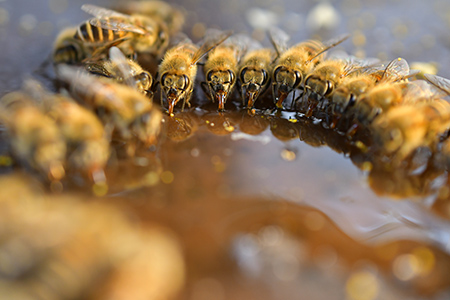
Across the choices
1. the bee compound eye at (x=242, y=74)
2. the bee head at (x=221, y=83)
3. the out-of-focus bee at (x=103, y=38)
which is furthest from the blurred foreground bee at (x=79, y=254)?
the out-of-focus bee at (x=103, y=38)

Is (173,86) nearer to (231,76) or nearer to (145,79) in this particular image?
(145,79)

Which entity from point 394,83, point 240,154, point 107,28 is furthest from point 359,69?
point 107,28

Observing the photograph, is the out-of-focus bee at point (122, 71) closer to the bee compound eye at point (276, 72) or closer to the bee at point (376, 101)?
the bee compound eye at point (276, 72)

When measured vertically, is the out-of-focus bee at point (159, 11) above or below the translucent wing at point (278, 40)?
above

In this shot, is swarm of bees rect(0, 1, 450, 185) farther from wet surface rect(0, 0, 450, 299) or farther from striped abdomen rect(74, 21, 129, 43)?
wet surface rect(0, 0, 450, 299)

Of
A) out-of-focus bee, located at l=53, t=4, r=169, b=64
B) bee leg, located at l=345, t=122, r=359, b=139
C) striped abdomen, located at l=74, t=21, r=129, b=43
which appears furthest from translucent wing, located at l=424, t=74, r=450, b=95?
striped abdomen, located at l=74, t=21, r=129, b=43
